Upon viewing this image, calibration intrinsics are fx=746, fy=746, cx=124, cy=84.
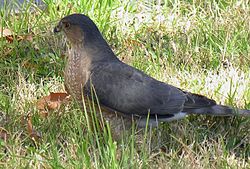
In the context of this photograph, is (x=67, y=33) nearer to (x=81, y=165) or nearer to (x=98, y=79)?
(x=98, y=79)

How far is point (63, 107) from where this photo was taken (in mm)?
5156

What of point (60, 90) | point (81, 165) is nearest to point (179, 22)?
→ point (60, 90)

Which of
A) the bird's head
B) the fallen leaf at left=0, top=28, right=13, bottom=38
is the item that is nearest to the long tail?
the bird's head

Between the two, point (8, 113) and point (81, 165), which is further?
point (8, 113)

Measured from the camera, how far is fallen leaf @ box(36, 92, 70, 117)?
5.19 metres

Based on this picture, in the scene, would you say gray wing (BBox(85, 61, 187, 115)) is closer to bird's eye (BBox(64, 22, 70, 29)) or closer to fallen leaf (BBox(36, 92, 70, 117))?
bird's eye (BBox(64, 22, 70, 29))

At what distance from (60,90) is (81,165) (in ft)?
5.68


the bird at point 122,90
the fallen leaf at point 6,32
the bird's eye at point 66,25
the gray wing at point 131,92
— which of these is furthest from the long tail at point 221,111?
the fallen leaf at point 6,32

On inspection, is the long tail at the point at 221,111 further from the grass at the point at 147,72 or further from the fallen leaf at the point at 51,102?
the fallen leaf at the point at 51,102

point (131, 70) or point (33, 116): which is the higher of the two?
point (131, 70)

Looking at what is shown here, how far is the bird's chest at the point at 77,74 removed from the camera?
480cm

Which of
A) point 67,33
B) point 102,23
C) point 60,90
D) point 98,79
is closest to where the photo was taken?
point 98,79

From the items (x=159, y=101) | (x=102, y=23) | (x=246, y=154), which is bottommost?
(x=246, y=154)

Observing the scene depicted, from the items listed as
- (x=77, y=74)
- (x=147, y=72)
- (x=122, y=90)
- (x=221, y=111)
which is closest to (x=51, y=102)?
(x=77, y=74)
